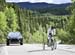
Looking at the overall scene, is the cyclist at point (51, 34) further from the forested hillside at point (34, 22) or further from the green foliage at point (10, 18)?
the green foliage at point (10, 18)

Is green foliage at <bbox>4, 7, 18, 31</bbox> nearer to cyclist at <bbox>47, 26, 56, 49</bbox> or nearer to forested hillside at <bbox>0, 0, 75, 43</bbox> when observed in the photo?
forested hillside at <bbox>0, 0, 75, 43</bbox>

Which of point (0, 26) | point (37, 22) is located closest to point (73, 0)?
point (0, 26)

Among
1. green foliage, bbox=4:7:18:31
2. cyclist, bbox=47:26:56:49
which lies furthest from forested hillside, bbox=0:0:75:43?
cyclist, bbox=47:26:56:49

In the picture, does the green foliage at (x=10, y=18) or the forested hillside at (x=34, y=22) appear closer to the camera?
the forested hillside at (x=34, y=22)

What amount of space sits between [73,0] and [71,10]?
2.41 m

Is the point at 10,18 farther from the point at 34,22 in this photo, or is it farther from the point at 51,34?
the point at 34,22

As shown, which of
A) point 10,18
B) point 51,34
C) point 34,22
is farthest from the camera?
point 34,22

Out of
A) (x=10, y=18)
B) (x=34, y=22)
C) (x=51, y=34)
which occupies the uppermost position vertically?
(x=51, y=34)

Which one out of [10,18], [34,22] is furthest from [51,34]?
[34,22]

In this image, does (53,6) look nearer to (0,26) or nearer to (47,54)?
(47,54)

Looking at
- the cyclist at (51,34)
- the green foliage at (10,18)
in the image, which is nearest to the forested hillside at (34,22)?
the green foliage at (10,18)

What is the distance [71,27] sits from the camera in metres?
67.7

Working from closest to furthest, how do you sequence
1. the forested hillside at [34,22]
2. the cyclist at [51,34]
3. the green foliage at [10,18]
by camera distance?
the cyclist at [51,34] < the forested hillside at [34,22] < the green foliage at [10,18]

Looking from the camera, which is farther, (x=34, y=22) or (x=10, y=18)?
(x=34, y=22)
